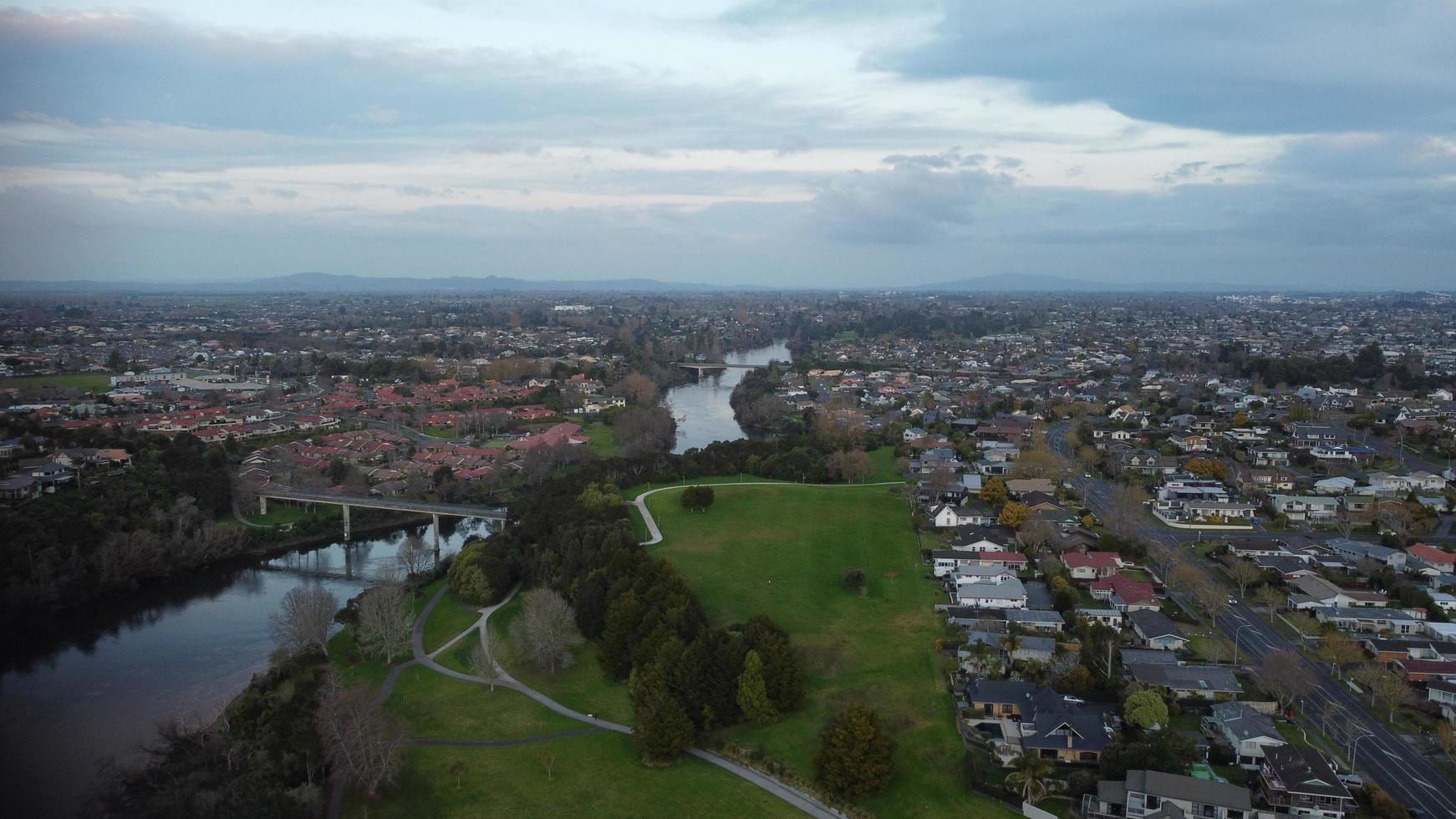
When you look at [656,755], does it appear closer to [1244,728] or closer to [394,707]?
[394,707]

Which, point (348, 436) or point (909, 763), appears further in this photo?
point (348, 436)

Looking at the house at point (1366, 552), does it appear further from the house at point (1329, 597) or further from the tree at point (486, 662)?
the tree at point (486, 662)

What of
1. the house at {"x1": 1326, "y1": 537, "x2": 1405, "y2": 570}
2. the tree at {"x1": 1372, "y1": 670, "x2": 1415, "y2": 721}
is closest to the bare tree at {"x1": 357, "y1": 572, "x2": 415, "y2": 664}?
the tree at {"x1": 1372, "y1": 670, "x2": 1415, "y2": 721}

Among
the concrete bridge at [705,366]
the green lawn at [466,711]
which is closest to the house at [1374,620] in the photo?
the green lawn at [466,711]

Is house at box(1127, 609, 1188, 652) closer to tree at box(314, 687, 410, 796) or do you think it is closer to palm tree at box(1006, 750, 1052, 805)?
palm tree at box(1006, 750, 1052, 805)

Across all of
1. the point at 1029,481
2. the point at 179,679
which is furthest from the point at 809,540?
the point at 179,679

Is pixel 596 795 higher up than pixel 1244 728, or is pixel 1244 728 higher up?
pixel 1244 728
